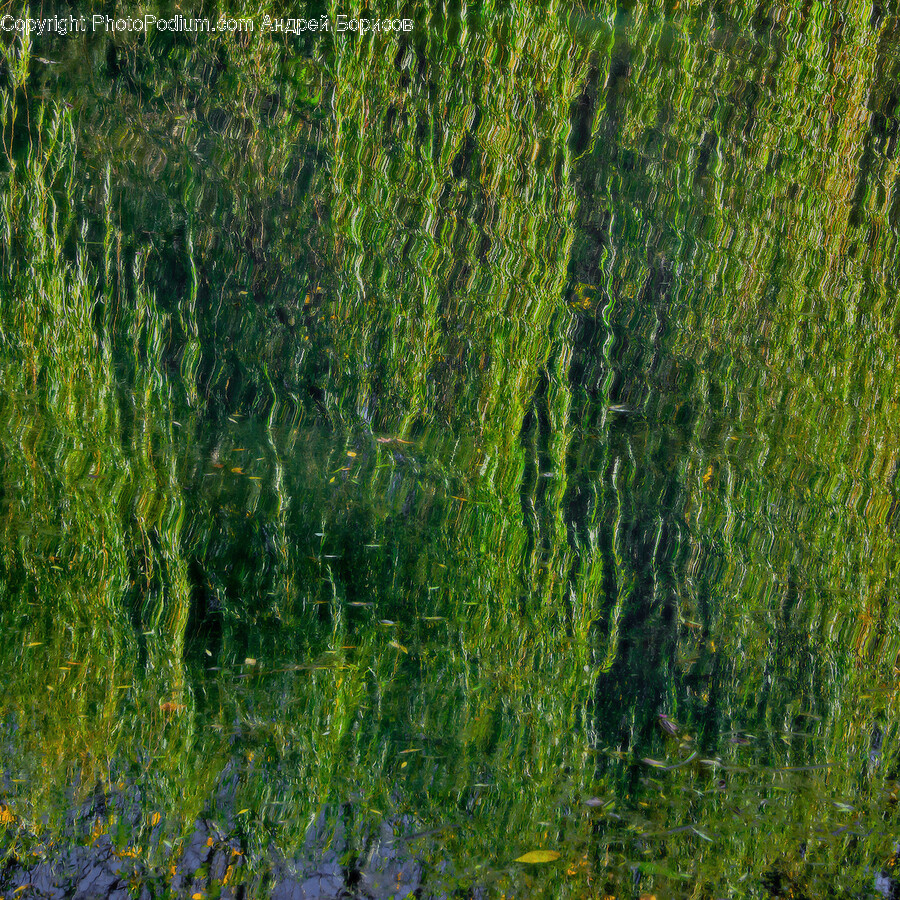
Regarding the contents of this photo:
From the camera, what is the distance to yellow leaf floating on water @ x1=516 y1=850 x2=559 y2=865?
1.45m

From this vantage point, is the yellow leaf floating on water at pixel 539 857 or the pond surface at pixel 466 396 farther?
the pond surface at pixel 466 396

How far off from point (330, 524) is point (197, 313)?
0.75 m

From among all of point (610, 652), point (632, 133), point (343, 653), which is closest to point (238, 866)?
point (343, 653)

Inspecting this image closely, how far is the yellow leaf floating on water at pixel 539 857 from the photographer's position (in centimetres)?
145

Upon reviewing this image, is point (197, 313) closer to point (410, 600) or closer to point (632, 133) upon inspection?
point (410, 600)

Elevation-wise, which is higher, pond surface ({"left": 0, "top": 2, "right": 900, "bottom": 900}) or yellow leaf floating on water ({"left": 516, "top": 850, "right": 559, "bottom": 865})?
pond surface ({"left": 0, "top": 2, "right": 900, "bottom": 900})

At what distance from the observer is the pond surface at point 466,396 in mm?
1901

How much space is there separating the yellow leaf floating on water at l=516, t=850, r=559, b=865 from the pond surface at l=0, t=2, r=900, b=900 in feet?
0.65

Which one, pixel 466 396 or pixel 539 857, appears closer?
pixel 539 857

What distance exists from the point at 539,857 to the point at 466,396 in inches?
49.3

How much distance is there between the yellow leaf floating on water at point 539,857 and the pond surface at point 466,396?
0.65 ft

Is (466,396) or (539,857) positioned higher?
(466,396)

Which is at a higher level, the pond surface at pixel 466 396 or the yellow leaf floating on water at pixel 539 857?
the pond surface at pixel 466 396

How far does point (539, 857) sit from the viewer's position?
1461mm
